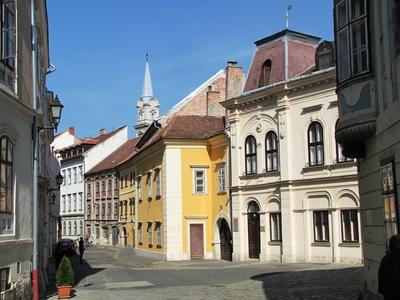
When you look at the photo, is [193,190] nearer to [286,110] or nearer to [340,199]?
[286,110]

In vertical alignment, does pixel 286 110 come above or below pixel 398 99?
above

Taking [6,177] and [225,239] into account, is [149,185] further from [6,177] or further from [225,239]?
[6,177]

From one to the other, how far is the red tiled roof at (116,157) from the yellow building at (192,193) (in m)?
29.2

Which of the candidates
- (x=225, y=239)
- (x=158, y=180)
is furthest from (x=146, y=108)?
(x=225, y=239)

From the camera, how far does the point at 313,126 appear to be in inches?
1220

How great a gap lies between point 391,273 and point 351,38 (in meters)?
6.87

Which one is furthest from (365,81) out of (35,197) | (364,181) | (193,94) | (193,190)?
(193,94)

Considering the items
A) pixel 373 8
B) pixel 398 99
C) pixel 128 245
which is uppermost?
pixel 373 8

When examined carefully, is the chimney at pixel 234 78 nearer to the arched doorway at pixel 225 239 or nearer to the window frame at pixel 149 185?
the arched doorway at pixel 225 239

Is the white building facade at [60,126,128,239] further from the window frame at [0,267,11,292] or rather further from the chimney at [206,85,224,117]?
the window frame at [0,267,11,292]

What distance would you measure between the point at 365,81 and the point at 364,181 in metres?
2.57

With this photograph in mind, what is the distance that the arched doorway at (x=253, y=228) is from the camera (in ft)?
112

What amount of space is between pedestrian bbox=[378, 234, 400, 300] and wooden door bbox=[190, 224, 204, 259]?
1258 inches

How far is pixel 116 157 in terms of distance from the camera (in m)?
74.2
